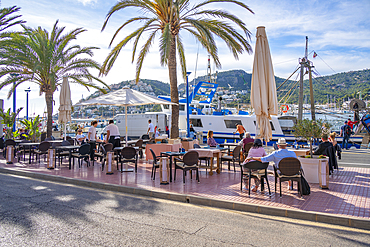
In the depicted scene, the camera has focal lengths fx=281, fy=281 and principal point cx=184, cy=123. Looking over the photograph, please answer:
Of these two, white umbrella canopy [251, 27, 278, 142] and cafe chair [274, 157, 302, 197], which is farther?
white umbrella canopy [251, 27, 278, 142]

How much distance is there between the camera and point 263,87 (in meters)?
8.84

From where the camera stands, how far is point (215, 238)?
461 cm

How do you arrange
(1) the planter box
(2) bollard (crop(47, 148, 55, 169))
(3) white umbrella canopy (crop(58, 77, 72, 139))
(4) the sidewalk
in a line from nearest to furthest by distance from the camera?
(4) the sidewalk, (1) the planter box, (2) bollard (crop(47, 148, 55, 169)), (3) white umbrella canopy (crop(58, 77, 72, 139))

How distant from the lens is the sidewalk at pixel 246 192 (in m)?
5.83

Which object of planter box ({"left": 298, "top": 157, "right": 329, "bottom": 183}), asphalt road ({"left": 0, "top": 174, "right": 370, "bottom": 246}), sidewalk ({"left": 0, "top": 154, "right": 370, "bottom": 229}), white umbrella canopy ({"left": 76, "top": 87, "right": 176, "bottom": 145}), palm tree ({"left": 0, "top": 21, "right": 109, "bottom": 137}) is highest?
palm tree ({"left": 0, "top": 21, "right": 109, "bottom": 137})

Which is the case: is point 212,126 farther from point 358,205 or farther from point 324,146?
point 358,205

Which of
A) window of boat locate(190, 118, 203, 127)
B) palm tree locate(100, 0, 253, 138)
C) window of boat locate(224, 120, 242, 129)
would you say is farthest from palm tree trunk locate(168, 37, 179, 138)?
window of boat locate(190, 118, 203, 127)

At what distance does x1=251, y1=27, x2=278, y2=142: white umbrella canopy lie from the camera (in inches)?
346

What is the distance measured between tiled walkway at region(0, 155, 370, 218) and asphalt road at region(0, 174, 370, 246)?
73cm

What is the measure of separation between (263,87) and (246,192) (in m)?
3.35

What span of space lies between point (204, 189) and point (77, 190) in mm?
3709

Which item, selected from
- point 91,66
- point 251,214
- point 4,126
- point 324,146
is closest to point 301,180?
point 251,214

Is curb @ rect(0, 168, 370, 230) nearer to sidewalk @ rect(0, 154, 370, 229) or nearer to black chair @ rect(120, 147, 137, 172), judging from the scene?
sidewalk @ rect(0, 154, 370, 229)

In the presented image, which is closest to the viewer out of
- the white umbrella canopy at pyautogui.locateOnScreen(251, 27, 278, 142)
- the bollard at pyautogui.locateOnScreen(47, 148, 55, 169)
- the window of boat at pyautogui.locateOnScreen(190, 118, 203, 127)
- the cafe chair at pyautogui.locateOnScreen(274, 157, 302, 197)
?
the cafe chair at pyautogui.locateOnScreen(274, 157, 302, 197)
